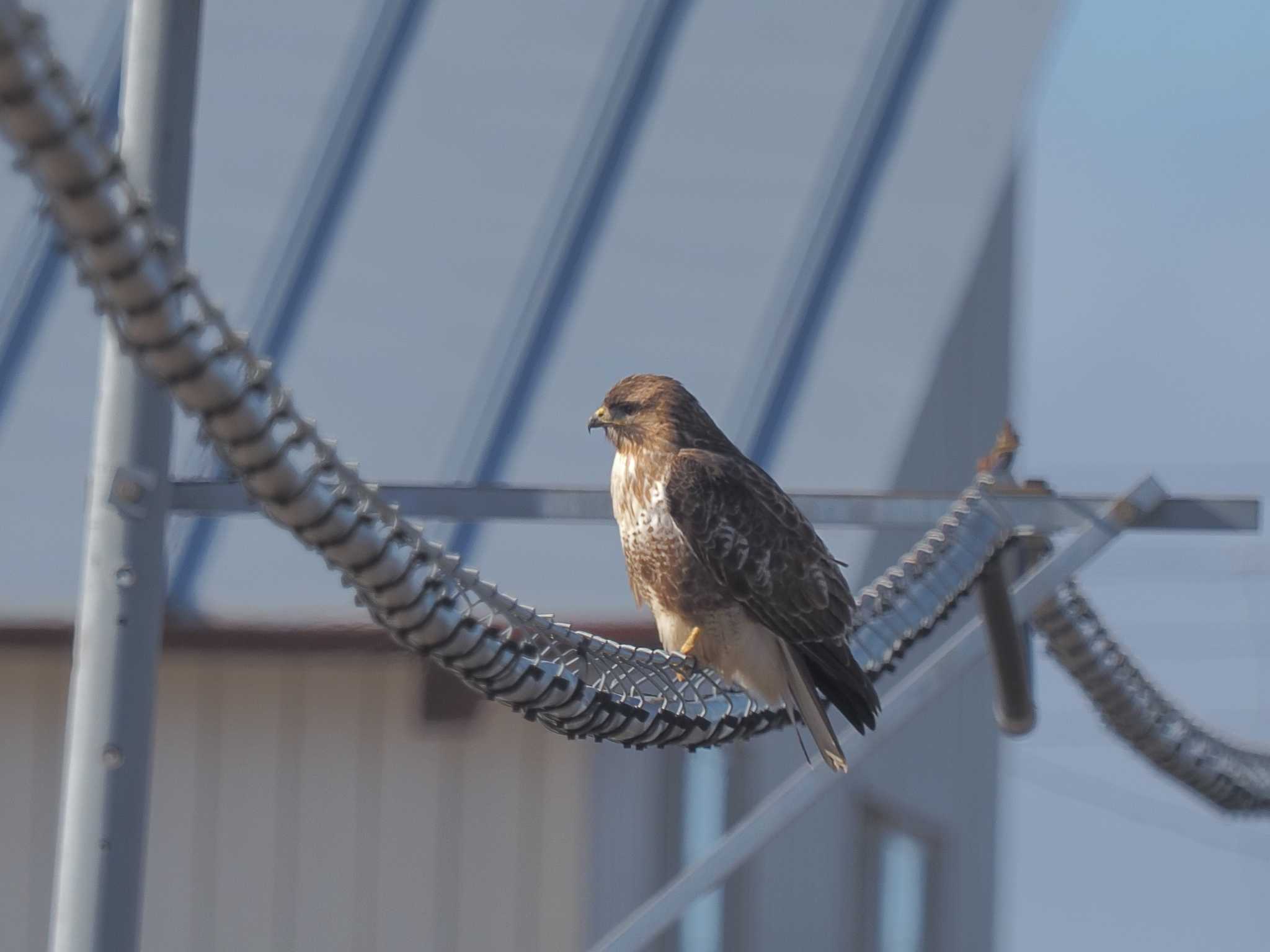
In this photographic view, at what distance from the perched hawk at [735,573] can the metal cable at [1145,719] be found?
2.33 ft

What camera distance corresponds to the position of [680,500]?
3697 mm

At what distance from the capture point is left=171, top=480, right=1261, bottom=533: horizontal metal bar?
287 centimetres

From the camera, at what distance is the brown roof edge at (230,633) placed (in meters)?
5.39

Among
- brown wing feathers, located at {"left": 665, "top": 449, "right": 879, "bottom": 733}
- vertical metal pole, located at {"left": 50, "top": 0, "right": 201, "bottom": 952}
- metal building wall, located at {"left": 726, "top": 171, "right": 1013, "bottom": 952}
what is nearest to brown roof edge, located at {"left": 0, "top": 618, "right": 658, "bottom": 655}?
metal building wall, located at {"left": 726, "top": 171, "right": 1013, "bottom": 952}

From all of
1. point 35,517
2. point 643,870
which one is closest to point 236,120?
point 35,517

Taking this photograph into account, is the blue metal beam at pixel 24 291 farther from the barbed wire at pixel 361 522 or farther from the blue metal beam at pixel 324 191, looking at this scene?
the barbed wire at pixel 361 522

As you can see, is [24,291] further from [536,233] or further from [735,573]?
[735,573]

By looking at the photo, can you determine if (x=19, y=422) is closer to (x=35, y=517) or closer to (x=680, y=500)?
(x=35, y=517)

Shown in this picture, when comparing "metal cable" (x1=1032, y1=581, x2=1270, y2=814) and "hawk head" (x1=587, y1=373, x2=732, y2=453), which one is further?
"metal cable" (x1=1032, y1=581, x2=1270, y2=814)

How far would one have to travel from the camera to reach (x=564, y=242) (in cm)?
668

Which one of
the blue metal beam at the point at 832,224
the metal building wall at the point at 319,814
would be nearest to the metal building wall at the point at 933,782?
the blue metal beam at the point at 832,224

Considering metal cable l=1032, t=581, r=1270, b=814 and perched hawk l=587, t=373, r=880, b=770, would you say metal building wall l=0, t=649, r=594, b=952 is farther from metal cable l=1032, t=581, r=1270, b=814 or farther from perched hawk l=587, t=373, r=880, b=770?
perched hawk l=587, t=373, r=880, b=770

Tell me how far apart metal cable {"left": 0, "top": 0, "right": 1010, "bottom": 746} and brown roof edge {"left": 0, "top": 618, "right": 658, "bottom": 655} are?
2268mm

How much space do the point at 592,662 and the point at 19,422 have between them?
3714 millimetres
